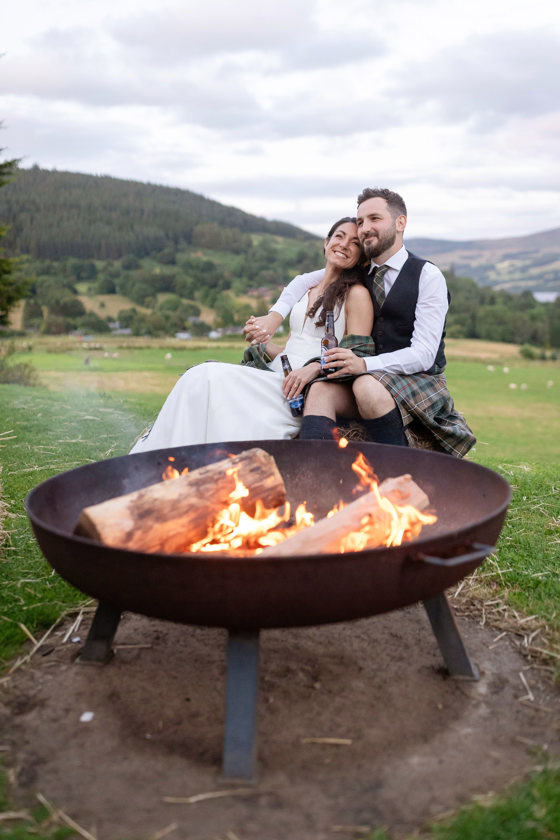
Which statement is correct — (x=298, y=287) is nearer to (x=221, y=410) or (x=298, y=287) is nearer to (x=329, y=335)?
(x=329, y=335)

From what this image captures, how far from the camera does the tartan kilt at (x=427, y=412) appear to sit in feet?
11.4

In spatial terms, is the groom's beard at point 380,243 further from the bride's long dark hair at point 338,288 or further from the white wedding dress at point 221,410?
the white wedding dress at point 221,410

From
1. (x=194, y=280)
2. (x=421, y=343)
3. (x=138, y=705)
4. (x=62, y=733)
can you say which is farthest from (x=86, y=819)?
(x=194, y=280)

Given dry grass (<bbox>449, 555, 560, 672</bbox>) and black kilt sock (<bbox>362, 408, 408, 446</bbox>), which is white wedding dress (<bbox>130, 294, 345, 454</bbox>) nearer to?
black kilt sock (<bbox>362, 408, 408, 446</bbox>)

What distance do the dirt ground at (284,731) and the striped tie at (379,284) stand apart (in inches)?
77.6

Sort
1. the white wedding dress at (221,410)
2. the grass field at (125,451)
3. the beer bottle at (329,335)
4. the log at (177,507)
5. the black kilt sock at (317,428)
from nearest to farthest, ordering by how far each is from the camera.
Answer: the grass field at (125,451)
the log at (177,507)
the black kilt sock at (317,428)
the white wedding dress at (221,410)
the beer bottle at (329,335)

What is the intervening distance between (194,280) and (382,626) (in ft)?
104

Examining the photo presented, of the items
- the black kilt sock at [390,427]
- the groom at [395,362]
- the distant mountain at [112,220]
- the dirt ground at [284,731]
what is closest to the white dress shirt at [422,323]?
the groom at [395,362]

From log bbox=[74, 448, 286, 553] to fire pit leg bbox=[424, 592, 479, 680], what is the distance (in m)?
0.66

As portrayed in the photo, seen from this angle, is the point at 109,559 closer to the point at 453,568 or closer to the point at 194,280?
the point at 453,568

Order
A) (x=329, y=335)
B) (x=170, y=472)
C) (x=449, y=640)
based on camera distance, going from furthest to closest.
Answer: (x=329, y=335), (x=170, y=472), (x=449, y=640)

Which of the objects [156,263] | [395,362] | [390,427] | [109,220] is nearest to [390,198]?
[395,362]

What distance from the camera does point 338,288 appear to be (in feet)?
12.7

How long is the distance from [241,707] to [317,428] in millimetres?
1900
